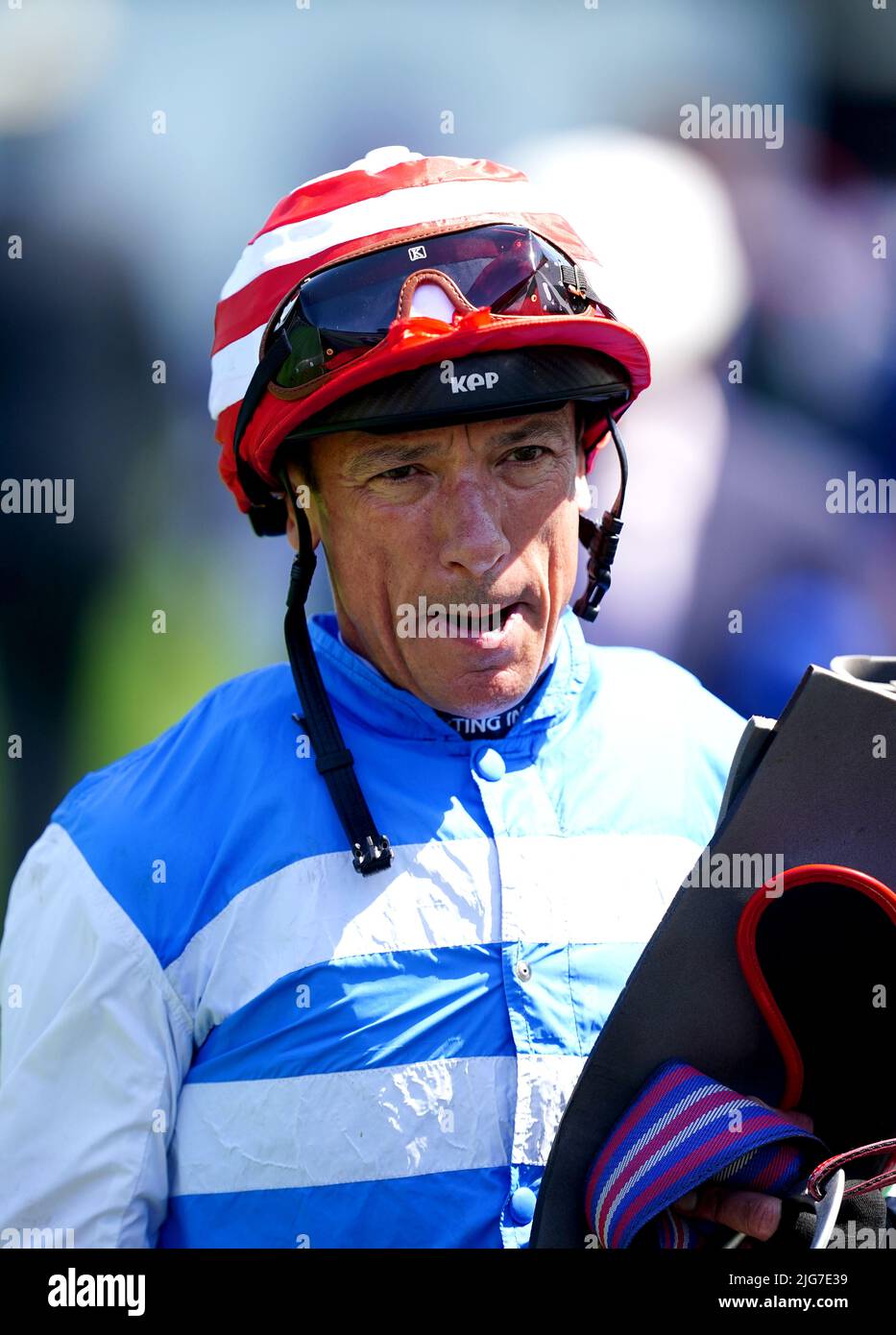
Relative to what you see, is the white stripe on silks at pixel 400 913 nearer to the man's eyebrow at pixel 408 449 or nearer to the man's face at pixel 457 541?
the man's face at pixel 457 541

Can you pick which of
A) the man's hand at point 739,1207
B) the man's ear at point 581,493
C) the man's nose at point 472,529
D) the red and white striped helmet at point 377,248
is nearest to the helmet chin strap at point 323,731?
the red and white striped helmet at point 377,248

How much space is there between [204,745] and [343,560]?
33cm

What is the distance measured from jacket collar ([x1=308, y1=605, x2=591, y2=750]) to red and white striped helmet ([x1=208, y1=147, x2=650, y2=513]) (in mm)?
293

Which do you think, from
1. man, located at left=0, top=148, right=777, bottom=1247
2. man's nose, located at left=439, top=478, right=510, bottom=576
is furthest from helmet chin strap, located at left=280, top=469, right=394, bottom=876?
man's nose, located at left=439, top=478, right=510, bottom=576

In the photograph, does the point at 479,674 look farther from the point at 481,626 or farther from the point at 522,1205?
the point at 522,1205

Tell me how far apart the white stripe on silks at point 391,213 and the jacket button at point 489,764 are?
75cm

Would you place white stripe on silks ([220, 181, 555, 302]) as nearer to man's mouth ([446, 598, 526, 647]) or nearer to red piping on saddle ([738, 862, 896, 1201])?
man's mouth ([446, 598, 526, 647])

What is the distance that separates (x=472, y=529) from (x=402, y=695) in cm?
28

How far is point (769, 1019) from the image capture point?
156 centimetres

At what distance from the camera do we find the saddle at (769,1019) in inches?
57.5

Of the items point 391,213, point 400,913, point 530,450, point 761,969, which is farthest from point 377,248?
point 761,969

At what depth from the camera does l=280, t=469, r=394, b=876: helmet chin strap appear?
1.82 metres

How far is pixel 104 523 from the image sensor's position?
323 cm
